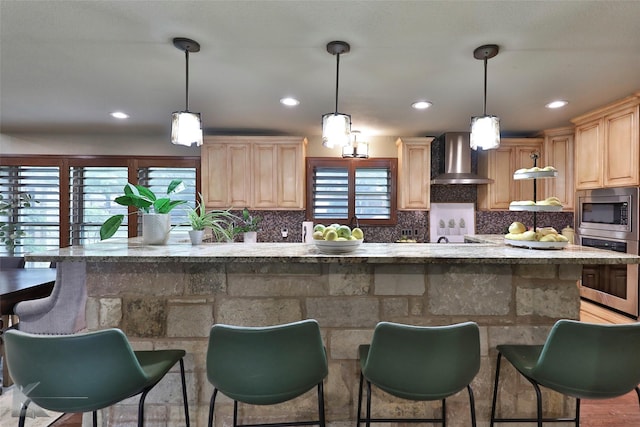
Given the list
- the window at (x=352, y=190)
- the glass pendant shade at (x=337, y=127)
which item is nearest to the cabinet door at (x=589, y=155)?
the window at (x=352, y=190)

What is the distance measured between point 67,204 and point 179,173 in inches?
61.9

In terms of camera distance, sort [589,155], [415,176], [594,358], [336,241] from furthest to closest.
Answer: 1. [415,176]
2. [589,155]
3. [336,241]
4. [594,358]

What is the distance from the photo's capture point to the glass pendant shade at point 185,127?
2.06 metres

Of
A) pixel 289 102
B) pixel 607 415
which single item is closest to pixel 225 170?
pixel 289 102

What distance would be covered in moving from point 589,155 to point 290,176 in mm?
3356

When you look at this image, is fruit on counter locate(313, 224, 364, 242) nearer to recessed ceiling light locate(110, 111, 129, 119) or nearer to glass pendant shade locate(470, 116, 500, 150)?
glass pendant shade locate(470, 116, 500, 150)

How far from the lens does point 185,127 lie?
2.07 m

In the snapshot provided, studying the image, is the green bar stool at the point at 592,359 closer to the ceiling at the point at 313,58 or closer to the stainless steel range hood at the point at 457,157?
the ceiling at the point at 313,58

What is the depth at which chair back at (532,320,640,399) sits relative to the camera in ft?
4.27

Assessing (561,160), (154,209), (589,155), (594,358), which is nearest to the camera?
(594,358)

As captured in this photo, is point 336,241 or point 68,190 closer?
point 336,241

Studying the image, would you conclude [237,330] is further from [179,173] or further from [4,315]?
[179,173]

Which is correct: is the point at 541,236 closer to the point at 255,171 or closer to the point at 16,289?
the point at 255,171

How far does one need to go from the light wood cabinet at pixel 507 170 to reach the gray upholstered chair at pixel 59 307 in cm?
456
